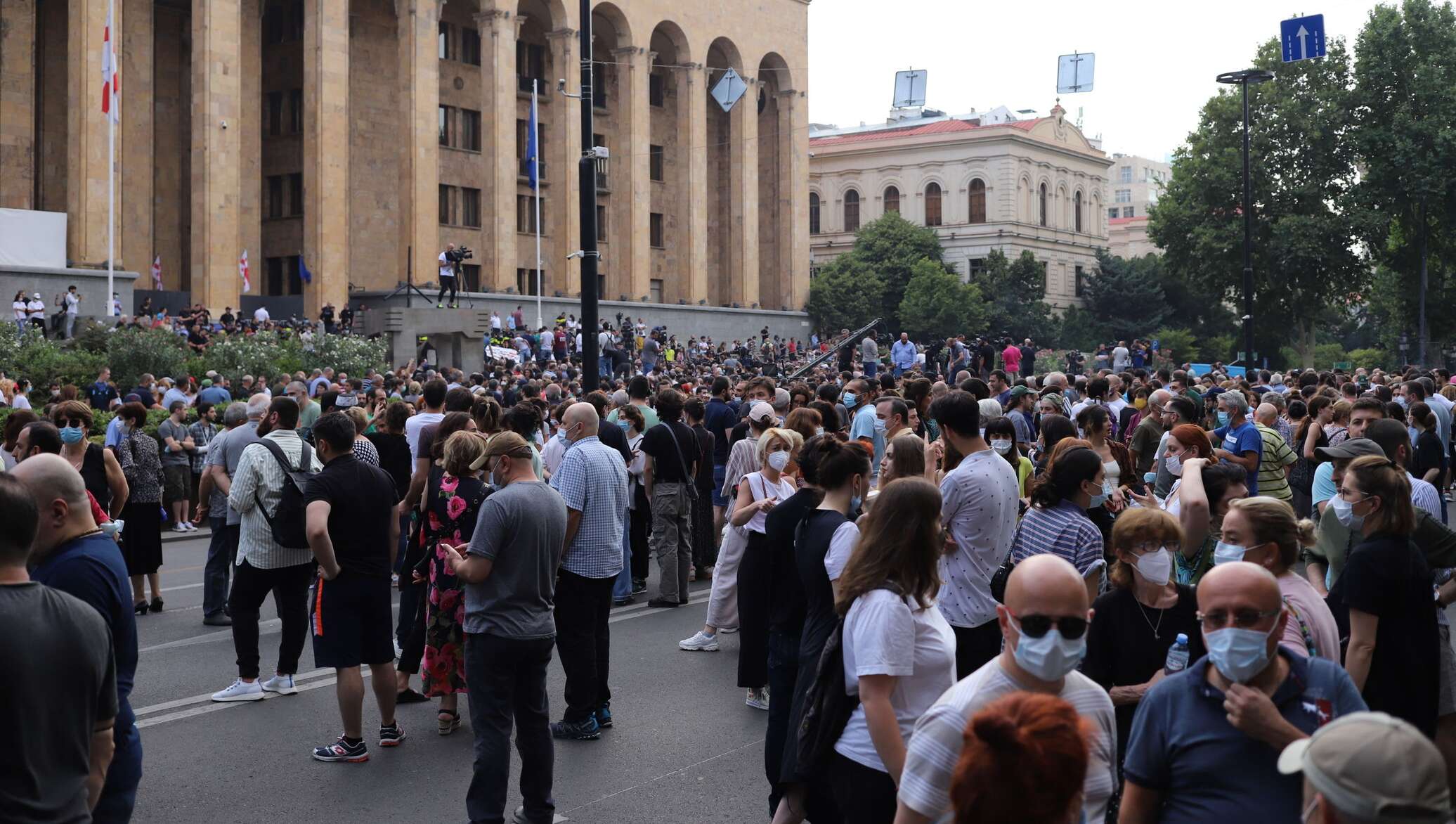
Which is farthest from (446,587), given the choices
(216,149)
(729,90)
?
(729,90)

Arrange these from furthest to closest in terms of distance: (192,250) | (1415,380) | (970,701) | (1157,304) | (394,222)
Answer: (1157,304)
(394,222)
(192,250)
(1415,380)
(970,701)

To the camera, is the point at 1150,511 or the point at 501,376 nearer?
the point at 1150,511

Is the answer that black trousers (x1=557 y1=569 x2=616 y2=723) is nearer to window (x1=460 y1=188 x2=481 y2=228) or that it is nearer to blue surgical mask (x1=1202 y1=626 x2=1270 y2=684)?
blue surgical mask (x1=1202 y1=626 x2=1270 y2=684)

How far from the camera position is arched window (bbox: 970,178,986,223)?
82438 millimetres

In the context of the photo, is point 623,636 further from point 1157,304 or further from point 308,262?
point 1157,304

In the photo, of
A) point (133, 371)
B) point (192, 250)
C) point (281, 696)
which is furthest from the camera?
point (192, 250)

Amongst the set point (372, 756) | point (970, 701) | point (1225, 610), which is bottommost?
point (372, 756)

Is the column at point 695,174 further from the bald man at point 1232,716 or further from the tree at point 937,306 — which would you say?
the bald man at point 1232,716

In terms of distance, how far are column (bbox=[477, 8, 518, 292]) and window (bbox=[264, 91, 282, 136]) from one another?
717 cm

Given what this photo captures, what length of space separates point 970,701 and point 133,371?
91.5ft

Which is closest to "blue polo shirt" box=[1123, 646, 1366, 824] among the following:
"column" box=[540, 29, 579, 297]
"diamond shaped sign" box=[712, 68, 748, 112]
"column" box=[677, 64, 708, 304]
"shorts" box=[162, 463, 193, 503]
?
"shorts" box=[162, 463, 193, 503]

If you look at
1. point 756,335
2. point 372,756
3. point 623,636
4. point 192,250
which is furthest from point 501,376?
point 756,335

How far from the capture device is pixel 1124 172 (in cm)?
16262

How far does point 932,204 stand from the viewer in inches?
3310
